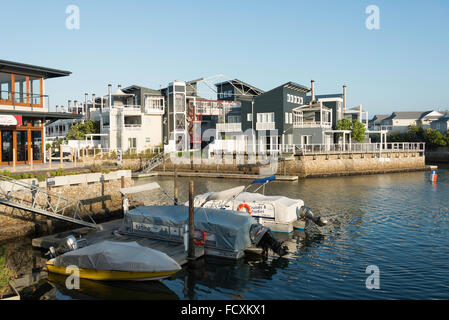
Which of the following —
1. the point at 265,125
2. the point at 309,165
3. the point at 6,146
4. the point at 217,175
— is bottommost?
the point at 217,175

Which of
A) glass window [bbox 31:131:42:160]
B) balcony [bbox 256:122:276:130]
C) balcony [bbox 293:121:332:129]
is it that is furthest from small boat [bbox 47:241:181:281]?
balcony [bbox 293:121:332:129]

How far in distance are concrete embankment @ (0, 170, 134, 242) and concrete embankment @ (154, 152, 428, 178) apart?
24.3 meters

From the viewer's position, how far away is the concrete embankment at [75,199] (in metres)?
22.0

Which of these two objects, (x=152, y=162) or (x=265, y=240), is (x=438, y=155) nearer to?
(x=152, y=162)

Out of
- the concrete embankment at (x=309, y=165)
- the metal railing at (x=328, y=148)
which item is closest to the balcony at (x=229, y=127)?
the metal railing at (x=328, y=148)

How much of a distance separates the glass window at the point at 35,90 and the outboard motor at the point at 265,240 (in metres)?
23.6

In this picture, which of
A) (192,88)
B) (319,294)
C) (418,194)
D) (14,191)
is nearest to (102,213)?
(14,191)

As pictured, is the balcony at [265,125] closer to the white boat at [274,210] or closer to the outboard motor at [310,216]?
the white boat at [274,210]

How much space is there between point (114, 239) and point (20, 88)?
62.1 ft

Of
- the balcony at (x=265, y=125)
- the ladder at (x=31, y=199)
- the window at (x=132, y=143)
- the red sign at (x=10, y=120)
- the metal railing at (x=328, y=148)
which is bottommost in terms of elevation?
the ladder at (x=31, y=199)

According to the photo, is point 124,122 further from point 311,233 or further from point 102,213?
point 311,233

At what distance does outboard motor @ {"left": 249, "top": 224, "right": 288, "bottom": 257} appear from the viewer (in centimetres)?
1880

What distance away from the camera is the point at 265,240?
18.9m

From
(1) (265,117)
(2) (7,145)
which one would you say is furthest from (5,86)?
(1) (265,117)
